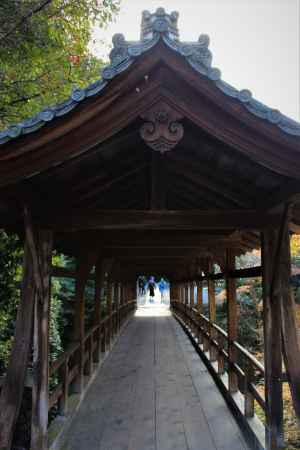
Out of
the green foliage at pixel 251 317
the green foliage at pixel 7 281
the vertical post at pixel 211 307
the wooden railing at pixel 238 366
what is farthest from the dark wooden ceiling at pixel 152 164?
the green foliage at pixel 251 317

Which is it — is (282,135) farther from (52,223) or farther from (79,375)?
(79,375)

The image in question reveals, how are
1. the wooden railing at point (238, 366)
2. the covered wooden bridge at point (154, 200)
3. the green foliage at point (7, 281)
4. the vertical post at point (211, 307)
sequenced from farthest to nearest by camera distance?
the vertical post at point (211, 307) < the green foliage at point (7, 281) < the wooden railing at point (238, 366) < the covered wooden bridge at point (154, 200)

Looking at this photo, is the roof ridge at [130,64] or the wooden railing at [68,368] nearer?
the roof ridge at [130,64]

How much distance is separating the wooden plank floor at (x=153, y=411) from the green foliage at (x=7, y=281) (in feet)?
4.93

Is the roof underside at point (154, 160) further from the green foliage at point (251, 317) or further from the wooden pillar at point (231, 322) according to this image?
the green foliage at point (251, 317)

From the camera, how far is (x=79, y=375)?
5.43 meters

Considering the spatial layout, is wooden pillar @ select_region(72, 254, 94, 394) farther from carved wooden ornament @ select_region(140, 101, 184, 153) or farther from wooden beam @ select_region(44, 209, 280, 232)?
carved wooden ornament @ select_region(140, 101, 184, 153)

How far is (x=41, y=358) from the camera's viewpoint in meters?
3.26

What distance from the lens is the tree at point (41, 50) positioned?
567 centimetres

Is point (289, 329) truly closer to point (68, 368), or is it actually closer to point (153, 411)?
point (153, 411)

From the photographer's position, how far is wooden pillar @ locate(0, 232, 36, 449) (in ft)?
9.36

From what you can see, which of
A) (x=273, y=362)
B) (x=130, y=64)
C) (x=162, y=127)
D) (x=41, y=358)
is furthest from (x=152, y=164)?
(x=273, y=362)

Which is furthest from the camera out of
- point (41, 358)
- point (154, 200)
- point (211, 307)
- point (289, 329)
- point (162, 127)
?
point (211, 307)

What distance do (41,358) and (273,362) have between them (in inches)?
79.1
